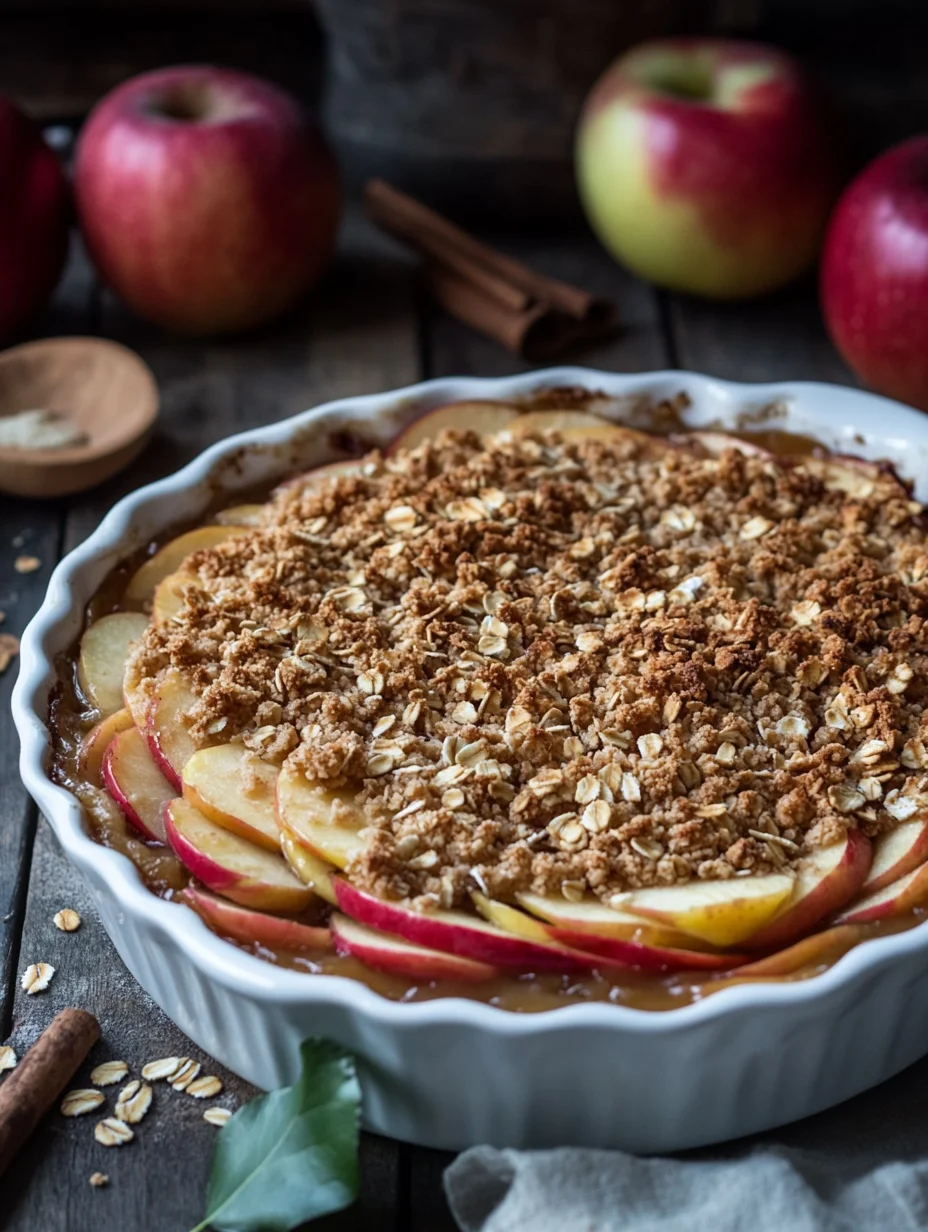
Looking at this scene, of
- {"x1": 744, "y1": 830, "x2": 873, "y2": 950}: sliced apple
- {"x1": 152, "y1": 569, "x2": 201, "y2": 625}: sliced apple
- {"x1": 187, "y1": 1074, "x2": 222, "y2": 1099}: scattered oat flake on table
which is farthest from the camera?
{"x1": 152, "y1": 569, "x2": 201, "y2": 625}: sliced apple

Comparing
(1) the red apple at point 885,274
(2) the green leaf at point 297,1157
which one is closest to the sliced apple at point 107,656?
(2) the green leaf at point 297,1157

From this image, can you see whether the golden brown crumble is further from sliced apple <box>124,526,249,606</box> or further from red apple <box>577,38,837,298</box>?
red apple <box>577,38,837,298</box>

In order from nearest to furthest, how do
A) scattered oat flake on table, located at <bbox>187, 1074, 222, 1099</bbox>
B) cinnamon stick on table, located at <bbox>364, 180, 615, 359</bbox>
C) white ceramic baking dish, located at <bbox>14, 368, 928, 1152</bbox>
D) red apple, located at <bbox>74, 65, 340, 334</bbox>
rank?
1. white ceramic baking dish, located at <bbox>14, 368, 928, 1152</bbox>
2. scattered oat flake on table, located at <bbox>187, 1074, 222, 1099</bbox>
3. red apple, located at <bbox>74, 65, 340, 334</bbox>
4. cinnamon stick on table, located at <bbox>364, 180, 615, 359</bbox>

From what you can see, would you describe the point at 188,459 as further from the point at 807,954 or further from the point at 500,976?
the point at 807,954

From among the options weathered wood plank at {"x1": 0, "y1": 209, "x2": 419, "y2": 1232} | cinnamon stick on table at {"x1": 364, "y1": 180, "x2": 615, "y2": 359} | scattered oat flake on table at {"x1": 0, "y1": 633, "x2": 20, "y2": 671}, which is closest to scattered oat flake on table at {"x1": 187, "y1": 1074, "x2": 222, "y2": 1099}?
weathered wood plank at {"x1": 0, "y1": 209, "x2": 419, "y2": 1232}

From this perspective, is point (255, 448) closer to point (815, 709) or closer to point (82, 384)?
point (82, 384)

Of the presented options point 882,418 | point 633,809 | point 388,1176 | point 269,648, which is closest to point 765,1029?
point 633,809

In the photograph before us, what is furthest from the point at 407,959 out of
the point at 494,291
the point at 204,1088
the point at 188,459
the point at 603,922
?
the point at 494,291

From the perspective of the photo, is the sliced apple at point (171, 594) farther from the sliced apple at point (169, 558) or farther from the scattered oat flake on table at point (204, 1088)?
the scattered oat flake on table at point (204, 1088)
